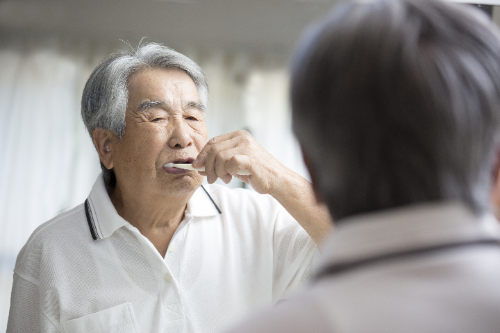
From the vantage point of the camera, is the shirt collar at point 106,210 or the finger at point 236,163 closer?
the finger at point 236,163

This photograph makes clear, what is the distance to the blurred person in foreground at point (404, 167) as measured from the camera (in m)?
0.39

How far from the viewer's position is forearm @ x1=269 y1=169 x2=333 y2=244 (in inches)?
54.9

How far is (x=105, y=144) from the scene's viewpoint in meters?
1.60

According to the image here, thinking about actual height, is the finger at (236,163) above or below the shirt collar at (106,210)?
above

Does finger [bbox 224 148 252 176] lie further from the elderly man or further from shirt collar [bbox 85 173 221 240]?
shirt collar [bbox 85 173 221 240]

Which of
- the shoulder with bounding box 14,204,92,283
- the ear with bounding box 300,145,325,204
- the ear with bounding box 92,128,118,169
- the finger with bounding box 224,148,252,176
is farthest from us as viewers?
the ear with bounding box 92,128,118,169

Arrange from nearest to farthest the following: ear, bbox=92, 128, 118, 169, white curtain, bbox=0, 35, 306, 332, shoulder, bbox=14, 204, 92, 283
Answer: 1. shoulder, bbox=14, 204, 92, 283
2. ear, bbox=92, 128, 118, 169
3. white curtain, bbox=0, 35, 306, 332

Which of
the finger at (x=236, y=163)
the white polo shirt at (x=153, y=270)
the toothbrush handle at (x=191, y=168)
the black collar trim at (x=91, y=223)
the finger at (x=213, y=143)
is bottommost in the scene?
the white polo shirt at (x=153, y=270)

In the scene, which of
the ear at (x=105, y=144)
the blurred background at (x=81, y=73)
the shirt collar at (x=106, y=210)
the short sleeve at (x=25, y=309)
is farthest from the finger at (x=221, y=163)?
the blurred background at (x=81, y=73)

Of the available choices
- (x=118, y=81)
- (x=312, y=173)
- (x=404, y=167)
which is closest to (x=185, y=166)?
(x=118, y=81)

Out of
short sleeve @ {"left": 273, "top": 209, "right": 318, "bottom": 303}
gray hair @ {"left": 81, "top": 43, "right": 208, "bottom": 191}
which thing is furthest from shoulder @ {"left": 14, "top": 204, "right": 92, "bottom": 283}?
short sleeve @ {"left": 273, "top": 209, "right": 318, "bottom": 303}

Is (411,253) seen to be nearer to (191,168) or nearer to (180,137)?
(191,168)

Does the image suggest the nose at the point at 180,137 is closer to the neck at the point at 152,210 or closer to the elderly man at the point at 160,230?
the elderly man at the point at 160,230

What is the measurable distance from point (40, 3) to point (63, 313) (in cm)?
322
